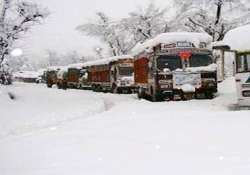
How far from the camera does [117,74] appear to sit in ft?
129

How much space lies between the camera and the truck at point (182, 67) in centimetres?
2373

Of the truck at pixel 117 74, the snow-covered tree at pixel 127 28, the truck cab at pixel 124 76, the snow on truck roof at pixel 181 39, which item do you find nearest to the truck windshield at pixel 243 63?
the snow on truck roof at pixel 181 39

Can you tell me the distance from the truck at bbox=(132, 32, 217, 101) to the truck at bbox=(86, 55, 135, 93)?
1387cm

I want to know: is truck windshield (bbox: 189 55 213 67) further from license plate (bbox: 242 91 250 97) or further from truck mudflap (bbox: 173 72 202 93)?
license plate (bbox: 242 91 250 97)

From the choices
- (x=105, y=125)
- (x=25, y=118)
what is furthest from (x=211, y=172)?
(x=25, y=118)

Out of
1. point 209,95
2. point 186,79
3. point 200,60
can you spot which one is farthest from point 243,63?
point 209,95

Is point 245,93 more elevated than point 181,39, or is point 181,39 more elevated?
point 181,39

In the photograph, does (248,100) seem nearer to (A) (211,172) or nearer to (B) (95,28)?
(A) (211,172)

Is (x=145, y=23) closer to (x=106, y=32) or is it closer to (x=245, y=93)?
(x=106, y=32)

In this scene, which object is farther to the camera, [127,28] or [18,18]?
[127,28]

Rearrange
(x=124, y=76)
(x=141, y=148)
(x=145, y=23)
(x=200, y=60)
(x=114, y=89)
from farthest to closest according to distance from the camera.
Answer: (x=145, y=23) → (x=114, y=89) → (x=124, y=76) → (x=200, y=60) → (x=141, y=148)

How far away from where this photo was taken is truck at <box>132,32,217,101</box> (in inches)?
934

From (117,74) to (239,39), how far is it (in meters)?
20.6

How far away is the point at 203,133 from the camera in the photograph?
11602 millimetres
